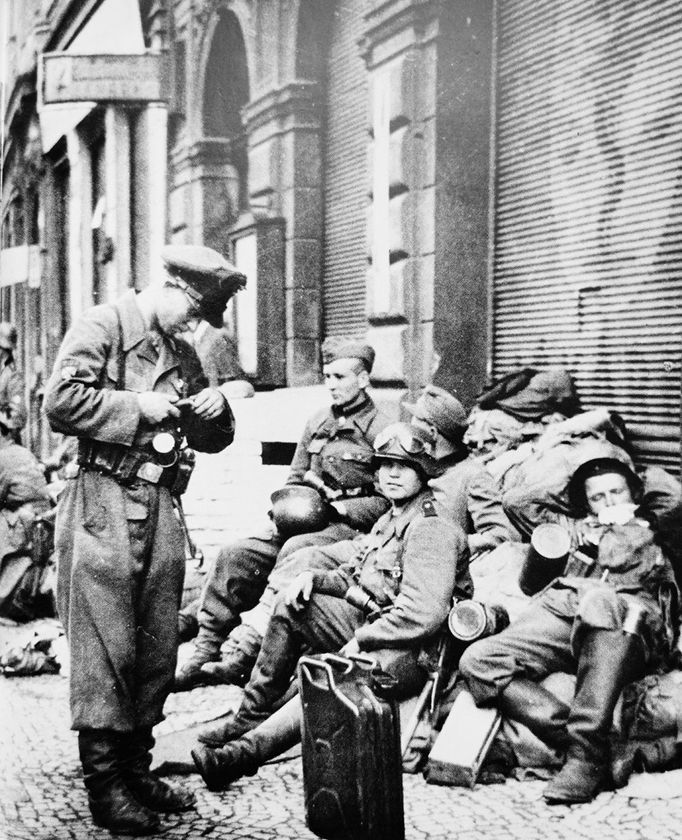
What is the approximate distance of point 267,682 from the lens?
181 inches

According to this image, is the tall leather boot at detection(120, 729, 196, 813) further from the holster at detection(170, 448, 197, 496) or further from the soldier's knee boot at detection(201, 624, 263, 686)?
the soldier's knee boot at detection(201, 624, 263, 686)

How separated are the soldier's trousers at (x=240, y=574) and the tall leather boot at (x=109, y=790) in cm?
210

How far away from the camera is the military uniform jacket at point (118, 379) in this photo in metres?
3.98

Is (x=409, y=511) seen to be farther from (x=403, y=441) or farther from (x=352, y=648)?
(x=352, y=648)

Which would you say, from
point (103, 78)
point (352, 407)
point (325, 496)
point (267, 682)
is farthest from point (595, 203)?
point (103, 78)

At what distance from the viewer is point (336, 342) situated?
7062 millimetres

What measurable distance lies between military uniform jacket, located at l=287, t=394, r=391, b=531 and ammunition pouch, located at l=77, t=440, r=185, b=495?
91.9 inches

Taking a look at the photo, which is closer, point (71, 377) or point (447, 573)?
point (71, 377)

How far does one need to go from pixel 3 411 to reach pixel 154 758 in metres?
5.24

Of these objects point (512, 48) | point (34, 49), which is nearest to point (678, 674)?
point (512, 48)

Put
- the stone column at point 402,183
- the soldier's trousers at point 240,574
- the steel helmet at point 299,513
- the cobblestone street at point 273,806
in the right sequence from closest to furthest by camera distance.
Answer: the cobblestone street at point 273,806 → the soldier's trousers at point 240,574 → the steel helmet at point 299,513 → the stone column at point 402,183

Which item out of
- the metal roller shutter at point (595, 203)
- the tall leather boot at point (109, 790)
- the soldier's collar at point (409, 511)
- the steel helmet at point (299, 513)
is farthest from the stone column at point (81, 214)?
the tall leather boot at point (109, 790)

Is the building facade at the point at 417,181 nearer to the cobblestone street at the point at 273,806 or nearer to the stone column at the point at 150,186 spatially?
the stone column at the point at 150,186

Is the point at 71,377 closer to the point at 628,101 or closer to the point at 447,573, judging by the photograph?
the point at 447,573
